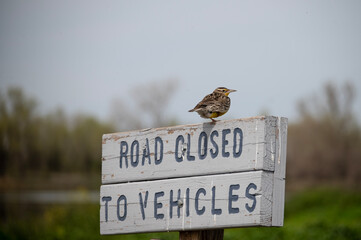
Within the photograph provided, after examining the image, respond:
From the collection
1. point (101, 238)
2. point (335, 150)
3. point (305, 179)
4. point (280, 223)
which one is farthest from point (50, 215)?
point (335, 150)

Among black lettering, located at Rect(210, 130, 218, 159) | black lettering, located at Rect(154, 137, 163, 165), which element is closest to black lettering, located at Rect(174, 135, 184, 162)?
black lettering, located at Rect(154, 137, 163, 165)

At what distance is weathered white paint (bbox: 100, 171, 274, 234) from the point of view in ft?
11.0

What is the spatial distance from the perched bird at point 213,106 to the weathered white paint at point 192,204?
58cm

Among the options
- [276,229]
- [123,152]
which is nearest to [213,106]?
[123,152]

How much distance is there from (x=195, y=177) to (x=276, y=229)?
575 cm

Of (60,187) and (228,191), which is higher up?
(228,191)

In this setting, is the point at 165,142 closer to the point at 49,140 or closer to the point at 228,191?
the point at 228,191

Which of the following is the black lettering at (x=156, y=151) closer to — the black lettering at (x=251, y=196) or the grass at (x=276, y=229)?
the black lettering at (x=251, y=196)

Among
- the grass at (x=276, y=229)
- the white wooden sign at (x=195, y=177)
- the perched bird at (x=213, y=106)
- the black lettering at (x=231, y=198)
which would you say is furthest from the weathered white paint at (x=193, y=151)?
the grass at (x=276, y=229)

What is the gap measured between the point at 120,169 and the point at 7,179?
67.0ft

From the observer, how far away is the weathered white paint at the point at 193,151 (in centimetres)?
342

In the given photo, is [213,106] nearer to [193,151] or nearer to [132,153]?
Result: [193,151]

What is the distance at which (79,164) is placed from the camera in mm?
24297

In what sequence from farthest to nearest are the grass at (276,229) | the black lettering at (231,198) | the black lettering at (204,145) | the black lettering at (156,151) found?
1. the grass at (276,229)
2. the black lettering at (156,151)
3. the black lettering at (204,145)
4. the black lettering at (231,198)
